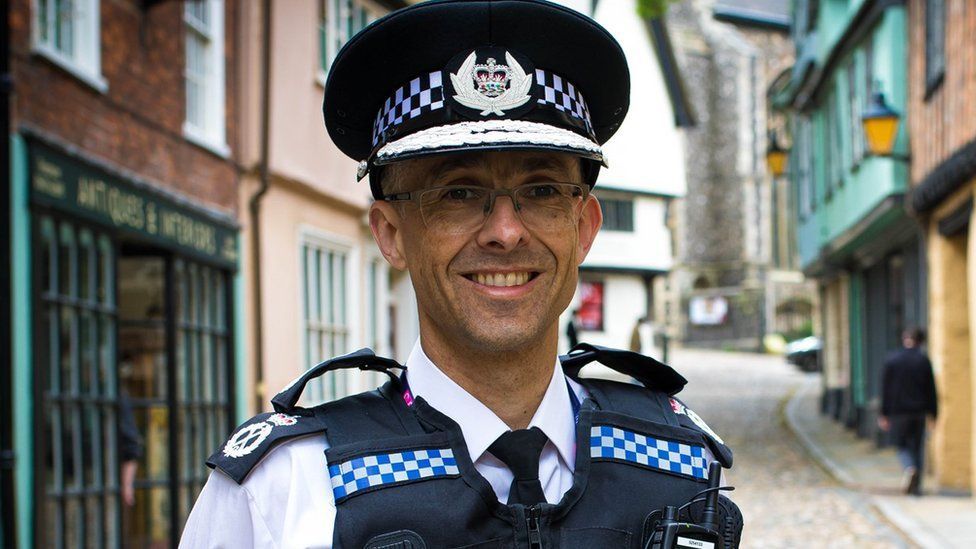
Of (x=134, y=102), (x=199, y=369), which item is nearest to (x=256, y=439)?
(x=134, y=102)

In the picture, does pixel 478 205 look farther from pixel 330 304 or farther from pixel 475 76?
pixel 330 304

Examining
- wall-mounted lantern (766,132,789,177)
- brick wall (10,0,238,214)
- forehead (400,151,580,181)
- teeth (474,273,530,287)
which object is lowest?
teeth (474,273,530,287)

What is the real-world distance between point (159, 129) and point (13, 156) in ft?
8.48

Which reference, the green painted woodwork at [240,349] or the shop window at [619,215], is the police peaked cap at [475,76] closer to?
the green painted woodwork at [240,349]

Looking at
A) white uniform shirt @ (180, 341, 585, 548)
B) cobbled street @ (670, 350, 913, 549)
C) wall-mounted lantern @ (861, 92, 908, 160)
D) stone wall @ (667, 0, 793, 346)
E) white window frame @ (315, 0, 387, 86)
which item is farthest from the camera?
stone wall @ (667, 0, 793, 346)

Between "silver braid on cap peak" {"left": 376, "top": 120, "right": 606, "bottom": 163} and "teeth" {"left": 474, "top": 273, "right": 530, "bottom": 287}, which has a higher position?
"silver braid on cap peak" {"left": 376, "top": 120, "right": 606, "bottom": 163}

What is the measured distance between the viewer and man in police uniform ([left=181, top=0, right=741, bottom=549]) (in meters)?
2.19

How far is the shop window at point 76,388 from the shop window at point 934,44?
8.63m

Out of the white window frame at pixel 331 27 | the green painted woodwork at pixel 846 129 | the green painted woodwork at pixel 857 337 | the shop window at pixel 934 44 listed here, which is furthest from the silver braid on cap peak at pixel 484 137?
the green painted woodwork at pixel 857 337

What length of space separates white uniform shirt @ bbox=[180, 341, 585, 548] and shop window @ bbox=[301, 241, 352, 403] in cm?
1065

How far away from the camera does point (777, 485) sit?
1530 centimetres

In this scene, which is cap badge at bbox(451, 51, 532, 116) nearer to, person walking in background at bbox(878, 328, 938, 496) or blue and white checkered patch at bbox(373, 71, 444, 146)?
blue and white checkered patch at bbox(373, 71, 444, 146)

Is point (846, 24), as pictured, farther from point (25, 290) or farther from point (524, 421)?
point (524, 421)

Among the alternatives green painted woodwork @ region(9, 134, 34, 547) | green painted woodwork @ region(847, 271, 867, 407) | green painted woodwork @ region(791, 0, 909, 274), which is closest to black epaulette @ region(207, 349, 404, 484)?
green painted woodwork @ region(9, 134, 34, 547)
